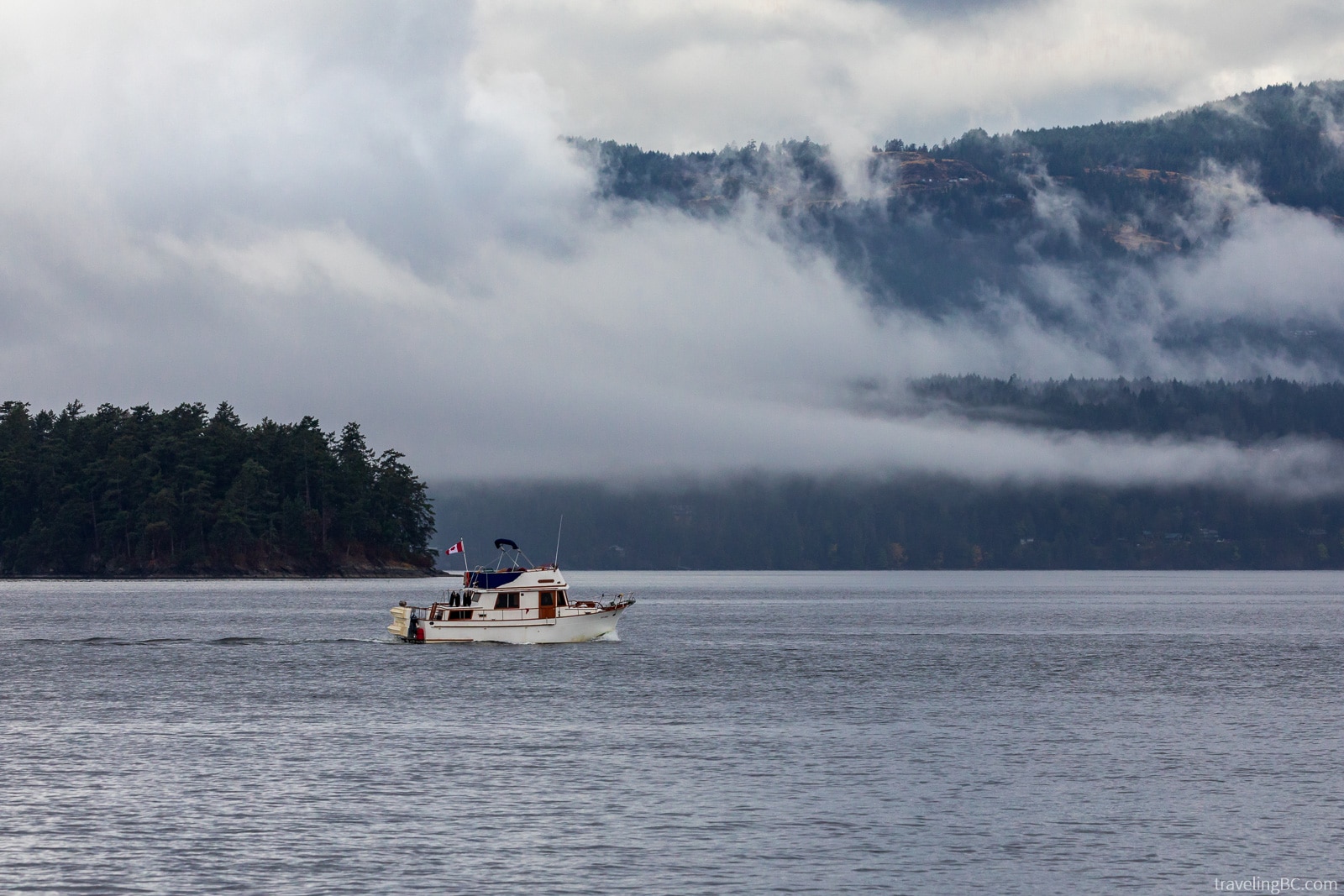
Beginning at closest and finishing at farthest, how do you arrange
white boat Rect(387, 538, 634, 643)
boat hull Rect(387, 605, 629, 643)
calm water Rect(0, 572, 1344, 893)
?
calm water Rect(0, 572, 1344, 893) < white boat Rect(387, 538, 634, 643) < boat hull Rect(387, 605, 629, 643)

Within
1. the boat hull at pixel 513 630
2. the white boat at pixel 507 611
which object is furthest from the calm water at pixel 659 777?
the white boat at pixel 507 611

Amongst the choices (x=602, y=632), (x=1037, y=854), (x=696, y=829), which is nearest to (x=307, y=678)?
(x=602, y=632)

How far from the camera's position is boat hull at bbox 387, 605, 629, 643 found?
13200cm

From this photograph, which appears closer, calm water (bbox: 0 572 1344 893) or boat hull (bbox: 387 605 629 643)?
calm water (bbox: 0 572 1344 893)

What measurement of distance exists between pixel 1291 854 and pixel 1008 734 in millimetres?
29113

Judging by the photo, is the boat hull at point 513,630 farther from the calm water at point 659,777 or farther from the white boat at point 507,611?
the calm water at point 659,777

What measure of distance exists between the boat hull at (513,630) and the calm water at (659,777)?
10.5 metres

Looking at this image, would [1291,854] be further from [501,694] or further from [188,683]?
[188,683]

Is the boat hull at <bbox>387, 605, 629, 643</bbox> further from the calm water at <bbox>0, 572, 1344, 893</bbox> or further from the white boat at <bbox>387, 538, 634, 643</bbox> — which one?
the calm water at <bbox>0, 572, 1344, 893</bbox>

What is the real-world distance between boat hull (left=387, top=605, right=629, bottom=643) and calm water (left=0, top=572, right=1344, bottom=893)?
Result: 34.4 ft

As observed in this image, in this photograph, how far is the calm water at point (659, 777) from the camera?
45.9 metres

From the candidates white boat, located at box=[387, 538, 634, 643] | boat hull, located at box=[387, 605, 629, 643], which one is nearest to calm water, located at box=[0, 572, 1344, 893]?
boat hull, located at box=[387, 605, 629, 643]

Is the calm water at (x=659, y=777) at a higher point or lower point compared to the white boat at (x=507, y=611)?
lower

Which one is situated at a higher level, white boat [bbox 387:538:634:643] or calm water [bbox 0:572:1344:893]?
white boat [bbox 387:538:634:643]
